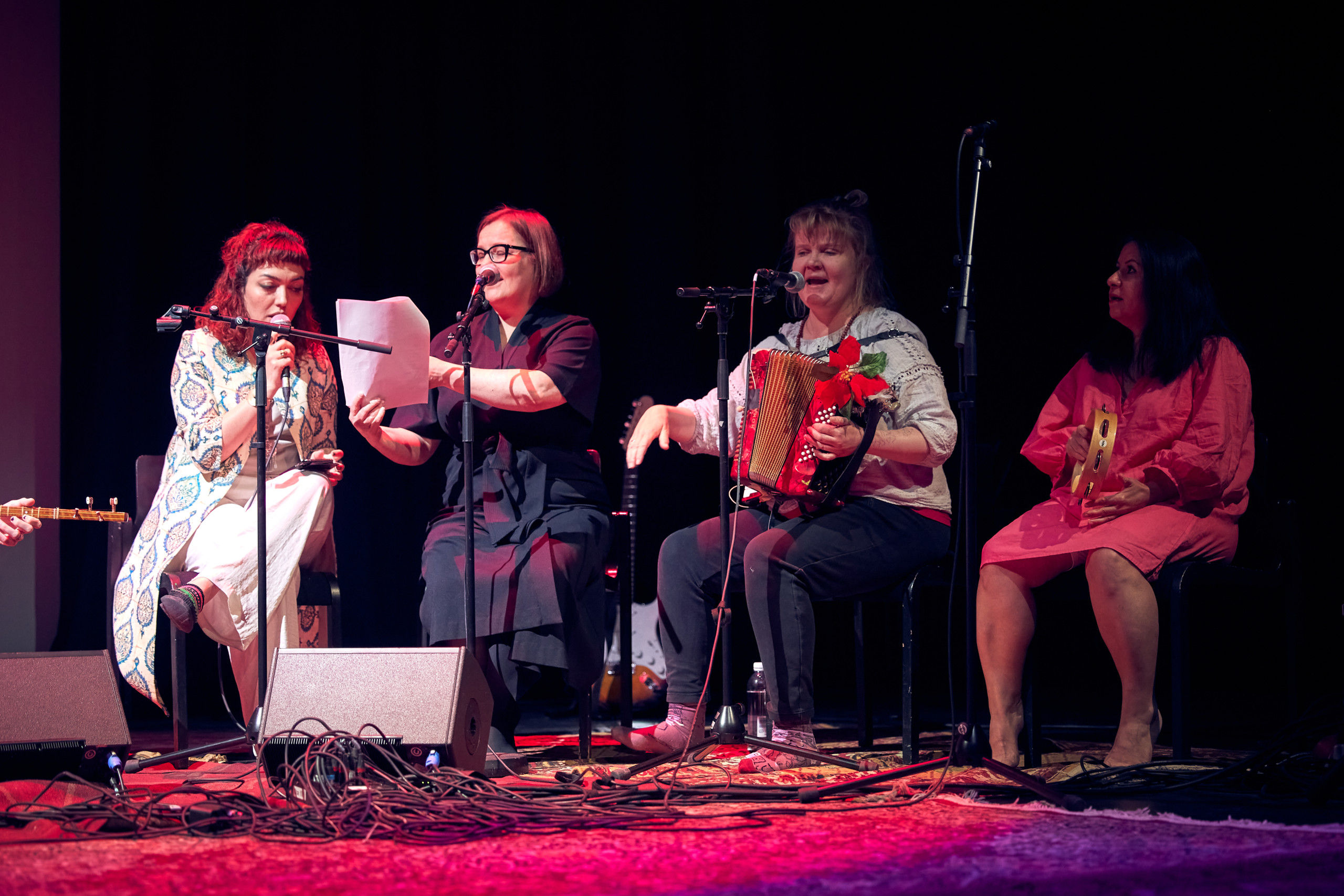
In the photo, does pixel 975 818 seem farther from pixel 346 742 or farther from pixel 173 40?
pixel 173 40

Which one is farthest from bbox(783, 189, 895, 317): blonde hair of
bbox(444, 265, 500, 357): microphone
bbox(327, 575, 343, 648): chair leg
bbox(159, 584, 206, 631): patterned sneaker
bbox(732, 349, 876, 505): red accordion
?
bbox(159, 584, 206, 631): patterned sneaker

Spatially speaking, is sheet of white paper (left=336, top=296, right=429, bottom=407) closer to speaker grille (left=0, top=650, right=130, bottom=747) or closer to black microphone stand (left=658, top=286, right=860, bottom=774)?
black microphone stand (left=658, top=286, right=860, bottom=774)

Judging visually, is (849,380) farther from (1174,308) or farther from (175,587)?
(175,587)

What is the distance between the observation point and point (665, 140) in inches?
185

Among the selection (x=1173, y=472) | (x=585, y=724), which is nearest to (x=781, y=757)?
(x=585, y=724)

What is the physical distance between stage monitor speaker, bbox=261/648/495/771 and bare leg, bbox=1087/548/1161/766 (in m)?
1.52

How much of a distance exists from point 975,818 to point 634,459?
4.04 feet

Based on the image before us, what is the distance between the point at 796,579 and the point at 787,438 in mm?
356

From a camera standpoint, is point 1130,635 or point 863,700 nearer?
point 1130,635

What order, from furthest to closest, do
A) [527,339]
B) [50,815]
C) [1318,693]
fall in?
1. [1318,693]
2. [527,339]
3. [50,815]

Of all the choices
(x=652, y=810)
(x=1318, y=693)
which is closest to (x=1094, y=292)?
(x=1318, y=693)

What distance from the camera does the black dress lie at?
124 inches

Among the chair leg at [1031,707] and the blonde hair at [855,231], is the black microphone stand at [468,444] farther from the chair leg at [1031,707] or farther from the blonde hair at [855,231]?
the chair leg at [1031,707]

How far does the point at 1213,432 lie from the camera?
9.89 feet
